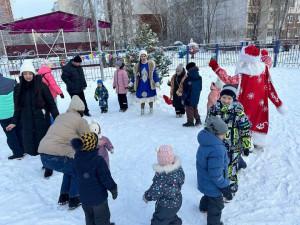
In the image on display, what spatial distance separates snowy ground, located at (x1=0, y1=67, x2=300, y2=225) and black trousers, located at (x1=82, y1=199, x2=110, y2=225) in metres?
0.46

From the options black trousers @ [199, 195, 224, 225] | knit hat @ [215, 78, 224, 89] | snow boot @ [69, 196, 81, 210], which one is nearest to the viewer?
black trousers @ [199, 195, 224, 225]

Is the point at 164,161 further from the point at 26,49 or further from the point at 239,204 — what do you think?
the point at 26,49

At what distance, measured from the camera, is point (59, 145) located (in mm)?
2779

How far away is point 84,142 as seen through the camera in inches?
83.2

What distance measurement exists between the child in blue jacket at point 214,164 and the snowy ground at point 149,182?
1.59ft

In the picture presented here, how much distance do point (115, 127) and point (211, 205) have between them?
417 cm

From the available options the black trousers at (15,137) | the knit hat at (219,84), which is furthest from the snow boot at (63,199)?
the knit hat at (219,84)

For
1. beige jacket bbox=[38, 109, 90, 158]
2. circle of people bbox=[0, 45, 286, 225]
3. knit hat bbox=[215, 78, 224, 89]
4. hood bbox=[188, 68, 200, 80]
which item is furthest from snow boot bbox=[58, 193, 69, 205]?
knit hat bbox=[215, 78, 224, 89]

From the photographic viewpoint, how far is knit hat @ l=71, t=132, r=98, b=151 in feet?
6.77

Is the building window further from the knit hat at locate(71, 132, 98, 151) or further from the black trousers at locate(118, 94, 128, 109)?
the knit hat at locate(71, 132, 98, 151)

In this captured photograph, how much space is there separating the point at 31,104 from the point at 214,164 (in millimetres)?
3079

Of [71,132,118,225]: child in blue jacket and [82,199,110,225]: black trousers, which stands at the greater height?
[71,132,118,225]: child in blue jacket

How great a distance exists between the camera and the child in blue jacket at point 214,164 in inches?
90.7

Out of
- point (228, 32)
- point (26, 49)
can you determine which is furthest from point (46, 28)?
point (228, 32)
